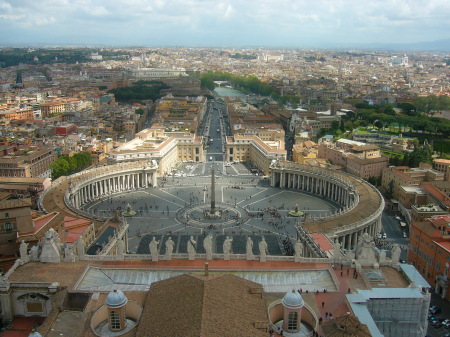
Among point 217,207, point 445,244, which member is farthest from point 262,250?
point 217,207

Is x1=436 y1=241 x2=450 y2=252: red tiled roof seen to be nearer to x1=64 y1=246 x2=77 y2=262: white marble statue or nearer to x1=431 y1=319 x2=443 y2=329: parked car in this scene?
x1=431 y1=319 x2=443 y2=329: parked car

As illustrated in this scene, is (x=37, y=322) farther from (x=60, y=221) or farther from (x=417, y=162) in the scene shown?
(x=417, y=162)

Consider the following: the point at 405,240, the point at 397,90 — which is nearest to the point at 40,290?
the point at 405,240

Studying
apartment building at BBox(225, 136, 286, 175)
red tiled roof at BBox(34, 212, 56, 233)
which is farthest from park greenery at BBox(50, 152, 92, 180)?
red tiled roof at BBox(34, 212, 56, 233)

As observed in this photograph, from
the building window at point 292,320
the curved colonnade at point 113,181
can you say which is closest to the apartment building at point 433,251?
the building window at point 292,320

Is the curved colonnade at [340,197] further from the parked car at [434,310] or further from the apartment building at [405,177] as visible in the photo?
Result: the parked car at [434,310]

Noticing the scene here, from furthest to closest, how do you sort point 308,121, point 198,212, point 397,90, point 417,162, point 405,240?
point 397,90 < point 308,121 < point 417,162 < point 198,212 < point 405,240

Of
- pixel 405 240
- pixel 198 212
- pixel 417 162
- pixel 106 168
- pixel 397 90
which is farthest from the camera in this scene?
pixel 397 90
